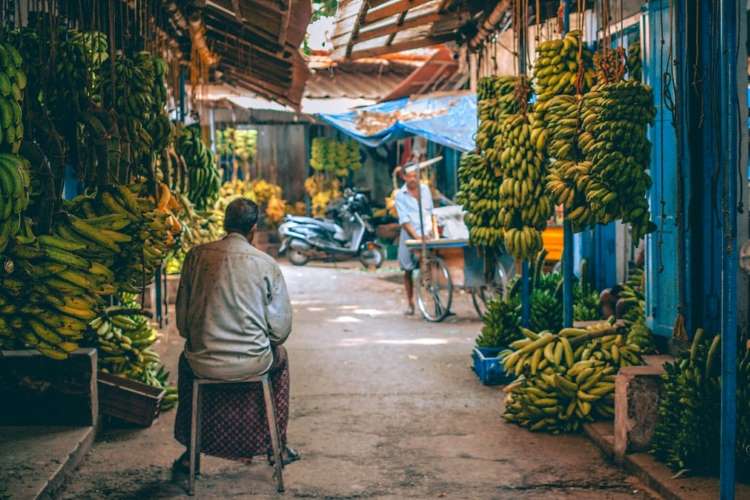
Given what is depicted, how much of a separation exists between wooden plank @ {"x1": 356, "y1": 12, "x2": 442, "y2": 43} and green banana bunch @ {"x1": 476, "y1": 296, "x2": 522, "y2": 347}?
2827mm

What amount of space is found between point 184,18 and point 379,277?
33.3ft

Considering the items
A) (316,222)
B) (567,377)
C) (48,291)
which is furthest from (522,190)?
(316,222)

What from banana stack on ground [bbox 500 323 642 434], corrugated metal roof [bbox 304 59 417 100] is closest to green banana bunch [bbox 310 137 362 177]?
corrugated metal roof [bbox 304 59 417 100]

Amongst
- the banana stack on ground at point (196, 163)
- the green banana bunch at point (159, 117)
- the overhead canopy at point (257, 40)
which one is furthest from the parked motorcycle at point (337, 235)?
the green banana bunch at point (159, 117)

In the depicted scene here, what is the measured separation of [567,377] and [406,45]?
195 inches

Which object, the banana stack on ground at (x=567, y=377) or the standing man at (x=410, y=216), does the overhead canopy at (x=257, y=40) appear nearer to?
the standing man at (x=410, y=216)

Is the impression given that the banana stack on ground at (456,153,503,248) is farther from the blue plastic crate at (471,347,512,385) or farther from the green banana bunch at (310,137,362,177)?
the green banana bunch at (310,137,362,177)

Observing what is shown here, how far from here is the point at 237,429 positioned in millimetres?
5426

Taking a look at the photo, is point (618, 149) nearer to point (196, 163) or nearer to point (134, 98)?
point (134, 98)

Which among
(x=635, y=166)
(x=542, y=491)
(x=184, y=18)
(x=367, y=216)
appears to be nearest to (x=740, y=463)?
(x=542, y=491)

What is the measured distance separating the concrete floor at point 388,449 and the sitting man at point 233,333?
0.35 metres

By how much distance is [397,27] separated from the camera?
9.34 meters

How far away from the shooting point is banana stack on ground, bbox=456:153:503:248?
7.59m

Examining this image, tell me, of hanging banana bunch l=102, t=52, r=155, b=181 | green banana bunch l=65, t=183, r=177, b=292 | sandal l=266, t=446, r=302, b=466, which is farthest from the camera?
sandal l=266, t=446, r=302, b=466
